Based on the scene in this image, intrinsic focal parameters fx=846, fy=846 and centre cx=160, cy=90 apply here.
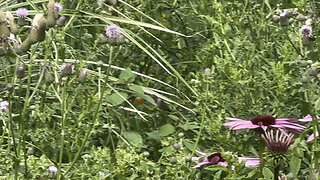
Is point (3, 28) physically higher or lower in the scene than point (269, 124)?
higher

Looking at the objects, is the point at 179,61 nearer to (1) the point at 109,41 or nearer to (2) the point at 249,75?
(2) the point at 249,75

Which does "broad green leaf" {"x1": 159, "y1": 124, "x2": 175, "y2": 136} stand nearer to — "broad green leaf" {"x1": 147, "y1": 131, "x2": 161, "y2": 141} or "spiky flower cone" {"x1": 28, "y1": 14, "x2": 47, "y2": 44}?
"broad green leaf" {"x1": 147, "y1": 131, "x2": 161, "y2": 141}

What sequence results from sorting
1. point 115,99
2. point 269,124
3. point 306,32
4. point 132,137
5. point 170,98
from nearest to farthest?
1. point 269,124
2. point 306,32
3. point 132,137
4. point 115,99
5. point 170,98

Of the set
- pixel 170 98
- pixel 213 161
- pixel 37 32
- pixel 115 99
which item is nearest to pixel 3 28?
pixel 37 32

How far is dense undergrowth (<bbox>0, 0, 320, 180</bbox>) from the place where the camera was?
132cm

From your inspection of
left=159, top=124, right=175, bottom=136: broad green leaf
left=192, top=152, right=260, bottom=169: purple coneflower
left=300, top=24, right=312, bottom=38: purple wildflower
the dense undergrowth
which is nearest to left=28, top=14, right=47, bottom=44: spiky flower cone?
the dense undergrowth

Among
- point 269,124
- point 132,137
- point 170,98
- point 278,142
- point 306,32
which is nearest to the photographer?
point 278,142

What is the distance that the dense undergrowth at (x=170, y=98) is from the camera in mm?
1322

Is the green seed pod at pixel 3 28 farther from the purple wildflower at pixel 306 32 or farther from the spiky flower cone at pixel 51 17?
the purple wildflower at pixel 306 32

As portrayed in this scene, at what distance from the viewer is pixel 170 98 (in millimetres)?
2174

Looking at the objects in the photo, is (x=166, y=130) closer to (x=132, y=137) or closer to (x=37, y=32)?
(x=132, y=137)

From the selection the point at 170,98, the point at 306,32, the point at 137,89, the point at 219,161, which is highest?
the point at 306,32

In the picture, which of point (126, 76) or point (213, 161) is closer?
point (213, 161)

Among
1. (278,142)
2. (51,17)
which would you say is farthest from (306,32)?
(51,17)
